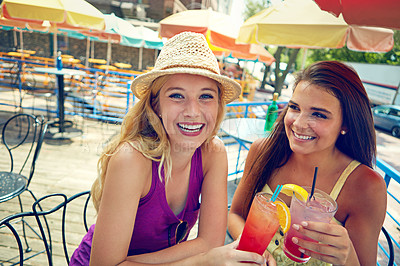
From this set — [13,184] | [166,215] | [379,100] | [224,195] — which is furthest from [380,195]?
[379,100]

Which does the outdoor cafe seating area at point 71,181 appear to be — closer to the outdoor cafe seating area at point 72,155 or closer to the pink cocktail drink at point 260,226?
the outdoor cafe seating area at point 72,155

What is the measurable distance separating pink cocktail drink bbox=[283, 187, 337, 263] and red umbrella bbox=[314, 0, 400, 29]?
48.5 inches

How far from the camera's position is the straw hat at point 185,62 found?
1.23 metres

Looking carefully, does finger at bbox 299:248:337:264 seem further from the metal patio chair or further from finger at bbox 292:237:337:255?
the metal patio chair

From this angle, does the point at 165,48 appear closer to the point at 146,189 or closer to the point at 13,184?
the point at 146,189

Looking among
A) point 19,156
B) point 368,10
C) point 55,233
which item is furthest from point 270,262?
point 19,156

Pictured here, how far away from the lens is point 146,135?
1462mm

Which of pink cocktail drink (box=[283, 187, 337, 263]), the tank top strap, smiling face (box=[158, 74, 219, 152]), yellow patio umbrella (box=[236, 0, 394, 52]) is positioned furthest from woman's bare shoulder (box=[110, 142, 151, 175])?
yellow patio umbrella (box=[236, 0, 394, 52])

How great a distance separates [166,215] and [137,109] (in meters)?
0.62

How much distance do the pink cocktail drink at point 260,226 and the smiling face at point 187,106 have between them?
1.54 feet

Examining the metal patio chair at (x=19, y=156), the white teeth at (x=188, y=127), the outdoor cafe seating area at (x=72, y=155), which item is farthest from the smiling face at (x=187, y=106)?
the metal patio chair at (x=19, y=156)

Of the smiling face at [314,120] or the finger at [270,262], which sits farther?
the smiling face at [314,120]

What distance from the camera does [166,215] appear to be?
1.35 metres

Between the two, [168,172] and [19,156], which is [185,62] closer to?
[168,172]
